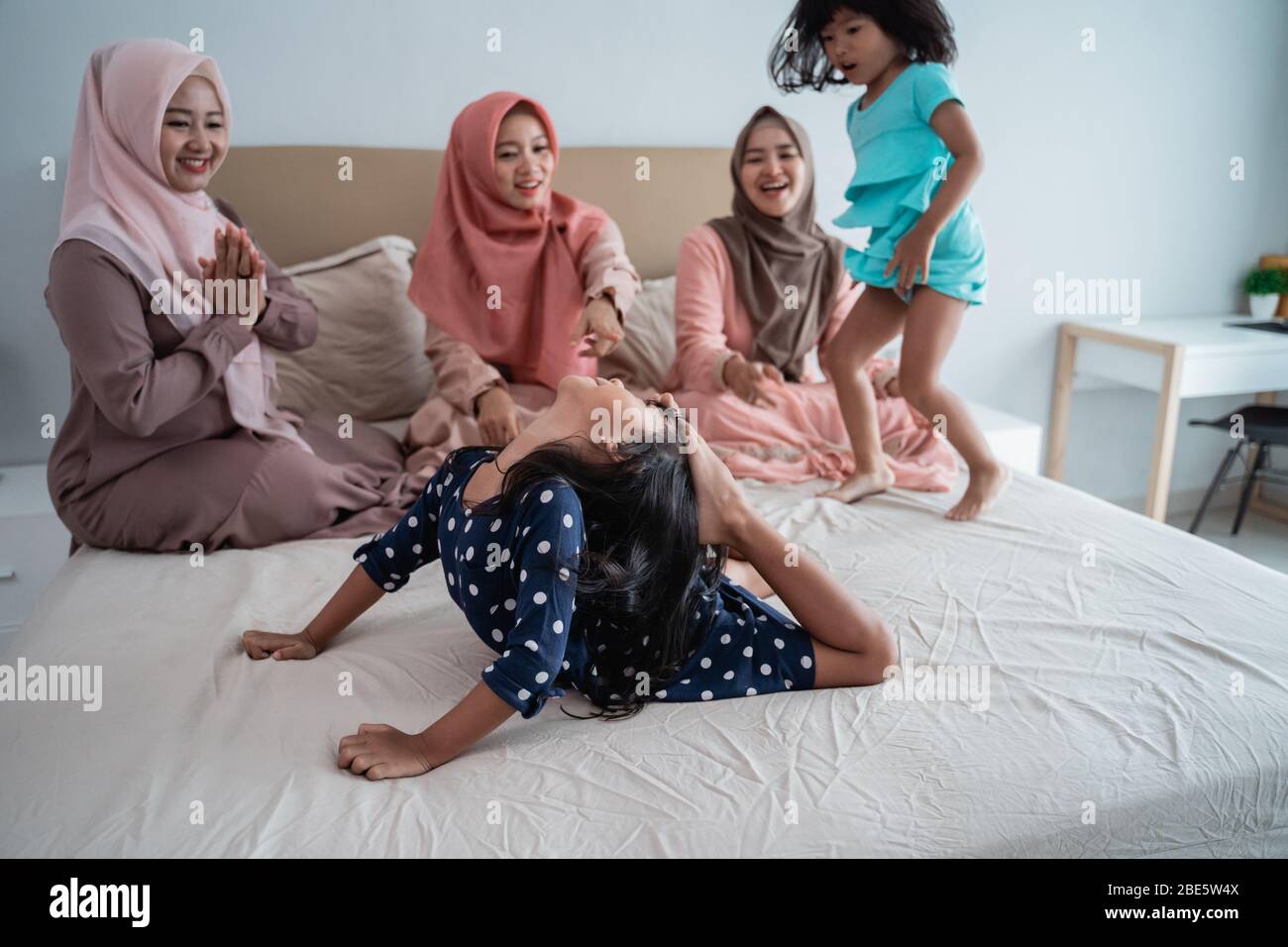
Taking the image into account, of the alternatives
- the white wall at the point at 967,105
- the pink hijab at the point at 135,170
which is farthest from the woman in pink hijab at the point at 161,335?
the white wall at the point at 967,105

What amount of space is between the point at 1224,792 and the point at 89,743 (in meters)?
1.29

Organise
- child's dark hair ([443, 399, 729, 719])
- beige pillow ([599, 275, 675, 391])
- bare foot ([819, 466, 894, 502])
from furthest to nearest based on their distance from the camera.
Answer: beige pillow ([599, 275, 675, 391]), bare foot ([819, 466, 894, 502]), child's dark hair ([443, 399, 729, 719])

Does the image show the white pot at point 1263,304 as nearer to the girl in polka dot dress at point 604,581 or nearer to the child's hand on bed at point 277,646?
the girl in polka dot dress at point 604,581

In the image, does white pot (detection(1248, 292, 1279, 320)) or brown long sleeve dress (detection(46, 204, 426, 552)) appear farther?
white pot (detection(1248, 292, 1279, 320))

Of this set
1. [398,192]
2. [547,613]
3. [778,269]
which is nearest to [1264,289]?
[778,269]

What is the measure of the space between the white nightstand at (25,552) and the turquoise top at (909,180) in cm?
177

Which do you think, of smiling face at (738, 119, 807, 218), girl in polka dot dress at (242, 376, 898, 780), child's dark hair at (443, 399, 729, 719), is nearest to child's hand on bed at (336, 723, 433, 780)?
girl in polka dot dress at (242, 376, 898, 780)

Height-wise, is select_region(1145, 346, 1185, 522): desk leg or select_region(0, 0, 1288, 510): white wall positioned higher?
select_region(0, 0, 1288, 510): white wall

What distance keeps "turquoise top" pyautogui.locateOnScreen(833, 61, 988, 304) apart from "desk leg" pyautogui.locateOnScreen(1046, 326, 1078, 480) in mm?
1505

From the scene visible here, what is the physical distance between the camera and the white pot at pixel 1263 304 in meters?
3.26

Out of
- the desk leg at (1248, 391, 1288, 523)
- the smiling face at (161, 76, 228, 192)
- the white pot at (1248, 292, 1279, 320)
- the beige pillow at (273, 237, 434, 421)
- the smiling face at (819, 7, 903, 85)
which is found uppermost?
the smiling face at (819, 7, 903, 85)

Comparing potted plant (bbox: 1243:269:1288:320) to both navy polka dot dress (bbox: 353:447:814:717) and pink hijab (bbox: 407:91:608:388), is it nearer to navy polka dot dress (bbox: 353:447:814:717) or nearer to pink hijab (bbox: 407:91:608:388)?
pink hijab (bbox: 407:91:608:388)

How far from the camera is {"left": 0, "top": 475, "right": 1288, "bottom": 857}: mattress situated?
102cm
